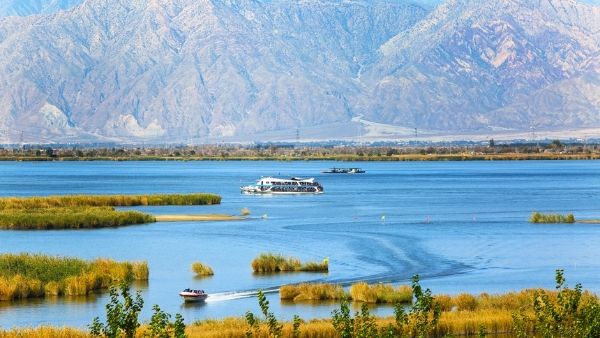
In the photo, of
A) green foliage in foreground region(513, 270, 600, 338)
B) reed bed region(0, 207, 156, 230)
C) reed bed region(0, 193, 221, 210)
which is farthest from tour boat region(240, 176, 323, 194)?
green foliage in foreground region(513, 270, 600, 338)

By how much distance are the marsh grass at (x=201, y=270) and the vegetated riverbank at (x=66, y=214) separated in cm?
2021

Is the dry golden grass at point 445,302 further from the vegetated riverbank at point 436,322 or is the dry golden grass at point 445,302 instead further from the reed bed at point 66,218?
the reed bed at point 66,218

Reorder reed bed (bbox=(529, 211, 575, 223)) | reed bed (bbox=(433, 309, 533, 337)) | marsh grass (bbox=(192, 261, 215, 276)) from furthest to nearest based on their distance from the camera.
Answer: reed bed (bbox=(529, 211, 575, 223)) → marsh grass (bbox=(192, 261, 215, 276)) → reed bed (bbox=(433, 309, 533, 337))

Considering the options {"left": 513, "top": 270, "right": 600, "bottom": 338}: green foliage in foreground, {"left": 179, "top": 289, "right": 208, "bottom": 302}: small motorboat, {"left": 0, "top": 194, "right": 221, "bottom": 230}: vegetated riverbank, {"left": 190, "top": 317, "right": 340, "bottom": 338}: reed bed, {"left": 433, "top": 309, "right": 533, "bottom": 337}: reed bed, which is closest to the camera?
{"left": 513, "top": 270, "right": 600, "bottom": 338}: green foliage in foreground

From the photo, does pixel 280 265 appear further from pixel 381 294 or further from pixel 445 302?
pixel 445 302

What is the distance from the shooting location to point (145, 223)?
66.7 meters

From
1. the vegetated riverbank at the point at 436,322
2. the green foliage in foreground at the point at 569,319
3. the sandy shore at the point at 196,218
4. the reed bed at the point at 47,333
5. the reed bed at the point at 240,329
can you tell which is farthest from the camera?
the sandy shore at the point at 196,218

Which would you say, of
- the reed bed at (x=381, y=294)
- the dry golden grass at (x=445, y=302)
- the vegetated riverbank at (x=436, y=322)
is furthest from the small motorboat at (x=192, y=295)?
the dry golden grass at (x=445, y=302)

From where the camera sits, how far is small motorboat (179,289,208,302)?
36969mm

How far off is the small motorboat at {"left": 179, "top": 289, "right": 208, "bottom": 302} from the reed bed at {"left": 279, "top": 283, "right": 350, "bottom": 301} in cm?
270

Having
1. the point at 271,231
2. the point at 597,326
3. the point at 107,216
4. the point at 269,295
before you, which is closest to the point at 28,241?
the point at 107,216

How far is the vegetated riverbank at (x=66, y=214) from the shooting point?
6216 centimetres

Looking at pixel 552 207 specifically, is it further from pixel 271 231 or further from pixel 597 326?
pixel 597 326

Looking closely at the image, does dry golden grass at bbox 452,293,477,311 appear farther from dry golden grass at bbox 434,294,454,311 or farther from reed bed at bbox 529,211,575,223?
reed bed at bbox 529,211,575,223
